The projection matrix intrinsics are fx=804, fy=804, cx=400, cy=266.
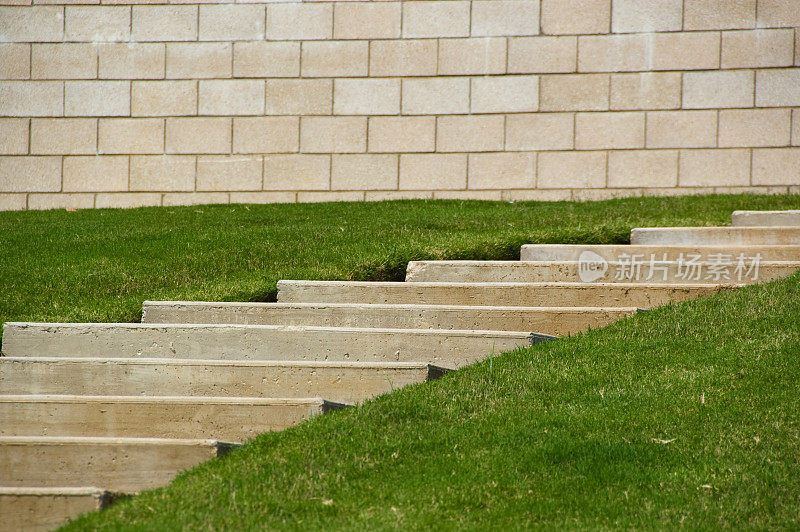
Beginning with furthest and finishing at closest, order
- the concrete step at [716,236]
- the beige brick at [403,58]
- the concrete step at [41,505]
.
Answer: the beige brick at [403,58]
the concrete step at [716,236]
the concrete step at [41,505]

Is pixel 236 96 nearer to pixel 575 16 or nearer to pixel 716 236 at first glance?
pixel 575 16

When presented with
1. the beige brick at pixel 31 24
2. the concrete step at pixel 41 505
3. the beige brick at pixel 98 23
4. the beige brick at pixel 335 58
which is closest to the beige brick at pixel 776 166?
the beige brick at pixel 335 58

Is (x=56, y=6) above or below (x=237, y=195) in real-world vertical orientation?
above

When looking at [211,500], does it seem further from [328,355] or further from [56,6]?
[56,6]

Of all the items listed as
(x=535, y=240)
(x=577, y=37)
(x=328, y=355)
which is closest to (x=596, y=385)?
(x=328, y=355)

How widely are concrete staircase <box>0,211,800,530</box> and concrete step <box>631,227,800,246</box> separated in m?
0.01

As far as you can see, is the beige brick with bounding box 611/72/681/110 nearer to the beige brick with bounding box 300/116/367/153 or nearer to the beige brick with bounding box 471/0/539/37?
the beige brick with bounding box 471/0/539/37

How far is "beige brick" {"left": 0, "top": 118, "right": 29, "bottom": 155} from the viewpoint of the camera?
37.4 ft

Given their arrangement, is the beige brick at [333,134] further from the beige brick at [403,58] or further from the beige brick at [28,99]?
the beige brick at [28,99]

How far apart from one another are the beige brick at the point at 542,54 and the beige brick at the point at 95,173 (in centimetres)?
564

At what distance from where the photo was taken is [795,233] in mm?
7484

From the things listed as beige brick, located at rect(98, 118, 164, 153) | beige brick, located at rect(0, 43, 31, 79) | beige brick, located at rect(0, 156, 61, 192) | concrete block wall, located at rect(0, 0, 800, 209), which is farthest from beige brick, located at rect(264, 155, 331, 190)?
beige brick, located at rect(0, 43, 31, 79)

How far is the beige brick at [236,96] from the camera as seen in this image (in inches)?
439

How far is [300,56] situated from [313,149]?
129 centimetres
